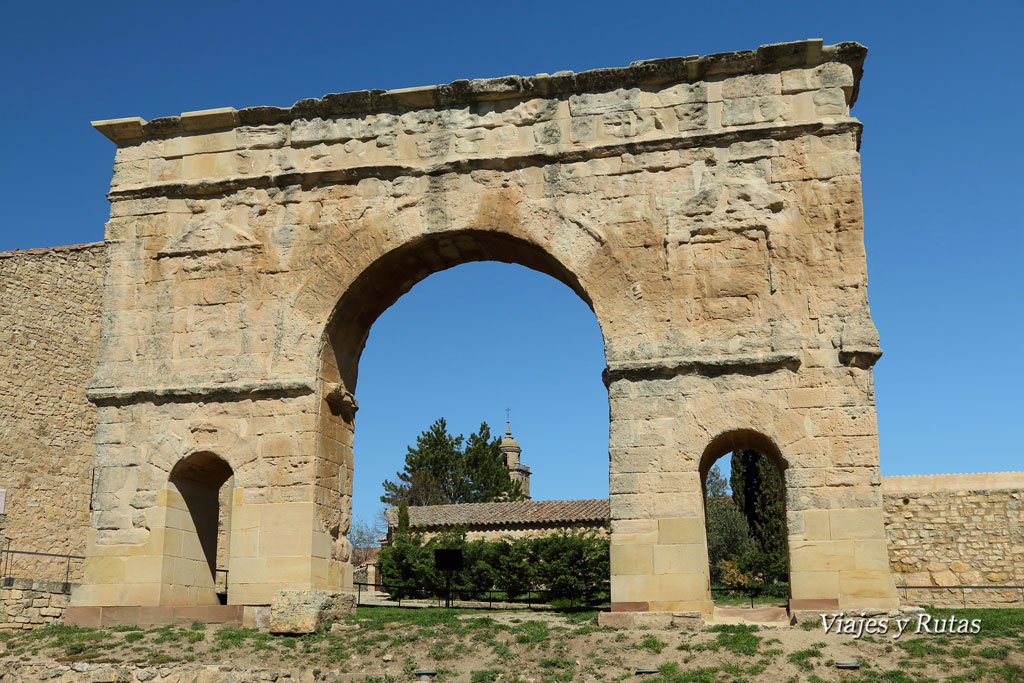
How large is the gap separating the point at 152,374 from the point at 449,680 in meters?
5.54

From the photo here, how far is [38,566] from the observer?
59.1 ft

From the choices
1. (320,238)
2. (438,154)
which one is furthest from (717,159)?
(320,238)

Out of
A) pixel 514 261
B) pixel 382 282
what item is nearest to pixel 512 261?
pixel 514 261

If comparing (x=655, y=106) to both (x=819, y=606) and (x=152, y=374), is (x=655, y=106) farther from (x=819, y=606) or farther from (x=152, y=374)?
(x=152, y=374)

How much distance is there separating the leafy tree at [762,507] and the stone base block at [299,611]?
39.6ft

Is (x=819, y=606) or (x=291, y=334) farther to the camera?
(x=291, y=334)

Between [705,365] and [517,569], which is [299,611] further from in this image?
[517,569]

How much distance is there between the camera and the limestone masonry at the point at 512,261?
10273mm

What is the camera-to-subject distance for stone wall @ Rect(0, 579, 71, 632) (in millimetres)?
13195

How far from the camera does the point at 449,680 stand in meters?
9.02

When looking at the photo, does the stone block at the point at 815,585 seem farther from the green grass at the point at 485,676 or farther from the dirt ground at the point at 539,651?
the green grass at the point at 485,676

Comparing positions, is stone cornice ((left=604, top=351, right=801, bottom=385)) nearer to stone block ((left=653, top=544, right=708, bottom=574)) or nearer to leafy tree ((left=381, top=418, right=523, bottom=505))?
stone block ((left=653, top=544, right=708, bottom=574))

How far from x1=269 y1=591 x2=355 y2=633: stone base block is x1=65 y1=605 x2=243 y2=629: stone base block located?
0.63 metres

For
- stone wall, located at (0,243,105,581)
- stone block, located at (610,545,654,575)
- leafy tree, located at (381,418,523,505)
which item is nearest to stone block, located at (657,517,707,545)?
stone block, located at (610,545,654,575)
